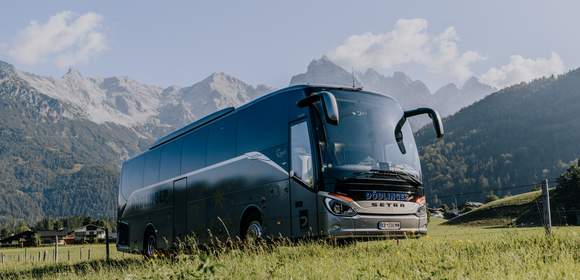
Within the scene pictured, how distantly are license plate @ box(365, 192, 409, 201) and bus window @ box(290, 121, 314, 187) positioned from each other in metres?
1.28

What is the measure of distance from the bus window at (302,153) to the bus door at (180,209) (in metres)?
5.89

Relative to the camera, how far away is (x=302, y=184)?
506 inches

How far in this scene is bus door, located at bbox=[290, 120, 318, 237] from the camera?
12.6 meters

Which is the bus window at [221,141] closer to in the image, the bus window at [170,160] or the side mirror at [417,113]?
the bus window at [170,160]

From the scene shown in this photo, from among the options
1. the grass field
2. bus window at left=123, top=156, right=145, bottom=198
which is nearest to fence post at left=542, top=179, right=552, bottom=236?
the grass field

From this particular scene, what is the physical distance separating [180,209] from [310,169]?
692 cm

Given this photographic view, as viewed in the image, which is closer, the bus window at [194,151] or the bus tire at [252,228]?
the bus tire at [252,228]

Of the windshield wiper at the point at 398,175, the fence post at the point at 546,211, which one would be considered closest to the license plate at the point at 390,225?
the windshield wiper at the point at 398,175

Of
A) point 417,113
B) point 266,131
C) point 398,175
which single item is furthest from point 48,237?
point 398,175

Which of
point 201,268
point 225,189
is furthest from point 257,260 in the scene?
point 225,189

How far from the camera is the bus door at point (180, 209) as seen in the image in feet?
59.1

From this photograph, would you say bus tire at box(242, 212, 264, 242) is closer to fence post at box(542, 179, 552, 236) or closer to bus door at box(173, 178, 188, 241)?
bus door at box(173, 178, 188, 241)

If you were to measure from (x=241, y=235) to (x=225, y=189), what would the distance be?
4.80 feet

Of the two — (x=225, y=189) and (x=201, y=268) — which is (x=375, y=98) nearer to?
(x=225, y=189)
